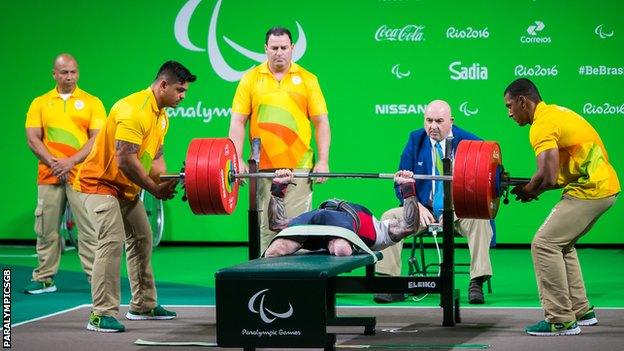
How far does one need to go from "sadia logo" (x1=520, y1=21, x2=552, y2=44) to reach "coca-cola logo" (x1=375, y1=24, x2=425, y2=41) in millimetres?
964

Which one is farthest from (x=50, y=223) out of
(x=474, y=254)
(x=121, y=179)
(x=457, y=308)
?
(x=457, y=308)

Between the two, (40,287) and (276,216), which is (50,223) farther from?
(276,216)

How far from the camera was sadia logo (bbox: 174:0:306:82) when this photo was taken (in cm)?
1084

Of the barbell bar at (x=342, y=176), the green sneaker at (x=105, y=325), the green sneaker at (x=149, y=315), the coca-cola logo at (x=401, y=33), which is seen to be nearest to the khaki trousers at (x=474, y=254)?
the barbell bar at (x=342, y=176)

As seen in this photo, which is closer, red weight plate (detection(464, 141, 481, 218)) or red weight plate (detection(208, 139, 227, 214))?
red weight plate (detection(464, 141, 481, 218))

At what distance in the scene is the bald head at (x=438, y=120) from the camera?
764 centimetres

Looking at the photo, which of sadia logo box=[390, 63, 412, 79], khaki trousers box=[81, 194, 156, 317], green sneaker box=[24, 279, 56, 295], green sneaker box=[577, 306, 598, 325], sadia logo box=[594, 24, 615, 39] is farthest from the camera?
sadia logo box=[390, 63, 412, 79]

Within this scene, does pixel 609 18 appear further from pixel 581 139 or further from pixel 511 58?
pixel 581 139

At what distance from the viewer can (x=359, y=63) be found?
10781mm

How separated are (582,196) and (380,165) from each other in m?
4.70

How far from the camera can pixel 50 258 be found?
8.19 meters

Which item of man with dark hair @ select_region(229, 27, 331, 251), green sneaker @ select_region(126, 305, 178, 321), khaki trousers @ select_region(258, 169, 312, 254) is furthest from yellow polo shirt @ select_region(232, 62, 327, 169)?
green sneaker @ select_region(126, 305, 178, 321)

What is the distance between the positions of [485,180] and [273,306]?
1416mm

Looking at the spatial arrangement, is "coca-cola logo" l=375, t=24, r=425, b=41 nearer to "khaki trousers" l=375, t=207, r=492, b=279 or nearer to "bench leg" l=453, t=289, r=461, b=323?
"khaki trousers" l=375, t=207, r=492, b=279
